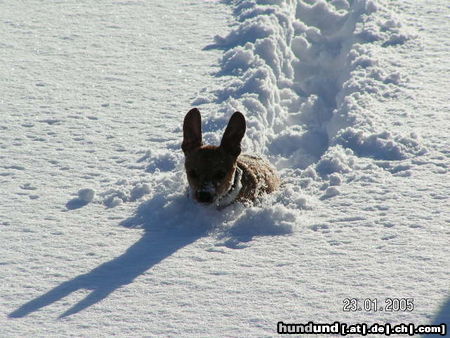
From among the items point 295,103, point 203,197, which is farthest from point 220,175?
point 295,103

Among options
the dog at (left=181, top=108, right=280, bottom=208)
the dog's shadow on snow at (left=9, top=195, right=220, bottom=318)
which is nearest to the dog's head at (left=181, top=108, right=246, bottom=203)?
the dog at (left=181, top=108, right=280, bottom=208)

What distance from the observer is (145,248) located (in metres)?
5.08

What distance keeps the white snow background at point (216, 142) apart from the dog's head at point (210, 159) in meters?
0.18

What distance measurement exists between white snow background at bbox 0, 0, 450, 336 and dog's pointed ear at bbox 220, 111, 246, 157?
52 cm

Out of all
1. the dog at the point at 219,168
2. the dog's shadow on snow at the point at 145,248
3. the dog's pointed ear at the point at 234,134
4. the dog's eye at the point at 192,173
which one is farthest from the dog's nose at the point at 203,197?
the dog's pointed ear at the point at 234,134

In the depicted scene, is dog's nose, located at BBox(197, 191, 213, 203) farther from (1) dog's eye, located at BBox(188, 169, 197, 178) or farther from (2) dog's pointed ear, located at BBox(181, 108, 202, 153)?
(2) dog's pointed ear, located at BBox(181, 108, 202, 153)

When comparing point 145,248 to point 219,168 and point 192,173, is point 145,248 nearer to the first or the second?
point 192,173

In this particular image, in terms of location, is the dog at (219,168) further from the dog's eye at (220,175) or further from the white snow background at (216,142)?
the white snow background at (216,142)

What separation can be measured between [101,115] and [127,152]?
1075 mm

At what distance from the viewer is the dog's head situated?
227 inches

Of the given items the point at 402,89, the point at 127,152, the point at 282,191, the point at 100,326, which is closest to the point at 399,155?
the point at 282,191

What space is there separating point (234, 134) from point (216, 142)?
118 cm

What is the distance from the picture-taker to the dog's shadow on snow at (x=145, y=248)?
427 centimetres

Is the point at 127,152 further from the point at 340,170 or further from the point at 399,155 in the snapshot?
the point at 399,155
